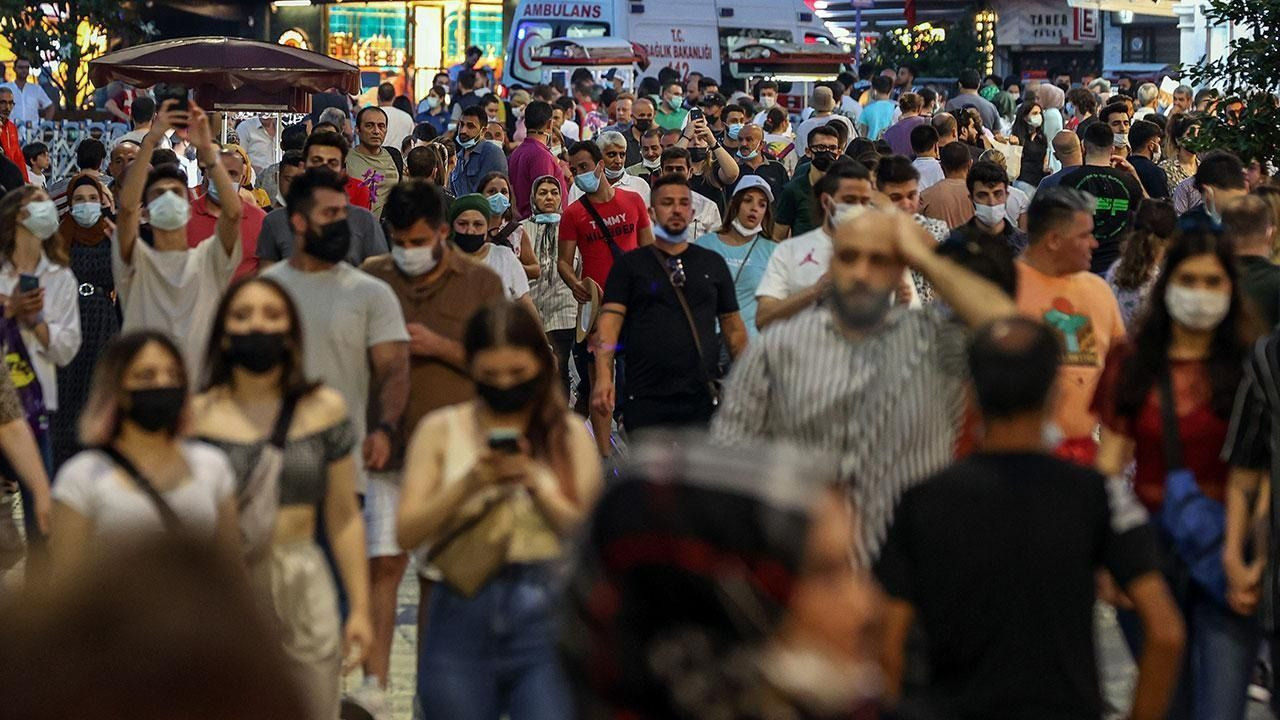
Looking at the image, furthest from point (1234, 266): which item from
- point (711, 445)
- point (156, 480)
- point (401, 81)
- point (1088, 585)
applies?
point (401, 81)

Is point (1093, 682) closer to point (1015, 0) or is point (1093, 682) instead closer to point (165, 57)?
point (165, 57)

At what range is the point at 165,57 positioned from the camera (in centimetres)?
1631

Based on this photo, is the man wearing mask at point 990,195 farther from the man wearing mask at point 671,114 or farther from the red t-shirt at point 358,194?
the man wearing mask at point 671,114

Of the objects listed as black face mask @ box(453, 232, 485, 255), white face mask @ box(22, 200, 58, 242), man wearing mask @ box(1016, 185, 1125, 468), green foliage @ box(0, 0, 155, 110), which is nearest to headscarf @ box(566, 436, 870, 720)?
man wearing mask @ box(1016, 185, 1125, 468)

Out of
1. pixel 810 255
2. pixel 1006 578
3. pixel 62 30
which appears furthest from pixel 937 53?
pixel 1006 578

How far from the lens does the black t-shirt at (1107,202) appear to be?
10953 mm

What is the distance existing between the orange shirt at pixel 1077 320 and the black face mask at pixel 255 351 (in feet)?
7.41

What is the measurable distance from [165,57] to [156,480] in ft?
39.4

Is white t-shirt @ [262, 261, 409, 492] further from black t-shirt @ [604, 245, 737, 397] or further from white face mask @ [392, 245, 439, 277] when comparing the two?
black t-shirt @ [604, 245, 737, 397]

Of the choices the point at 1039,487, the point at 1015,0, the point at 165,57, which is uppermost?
the point at 1015,0

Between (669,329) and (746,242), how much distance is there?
4.16 feet

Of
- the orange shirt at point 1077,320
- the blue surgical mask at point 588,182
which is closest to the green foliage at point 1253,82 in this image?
the blue surgical mask at point 588,182

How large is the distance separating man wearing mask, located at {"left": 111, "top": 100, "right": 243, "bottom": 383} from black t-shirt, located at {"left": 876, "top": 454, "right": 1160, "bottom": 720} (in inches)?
176

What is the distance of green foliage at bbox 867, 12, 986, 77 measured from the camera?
42125 mm
